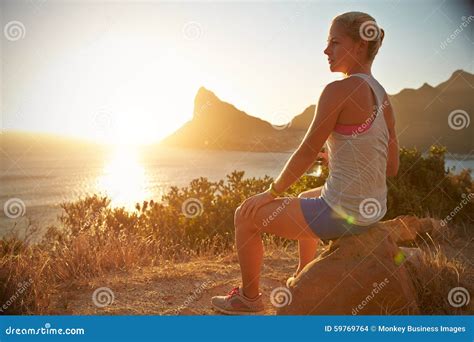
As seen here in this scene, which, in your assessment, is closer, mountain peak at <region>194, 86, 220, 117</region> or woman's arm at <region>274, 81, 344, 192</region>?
woman's arm at <region>274, 81, 344, 192</region>

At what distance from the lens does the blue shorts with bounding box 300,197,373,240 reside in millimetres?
3178

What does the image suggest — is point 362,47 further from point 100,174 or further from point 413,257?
point 100,174

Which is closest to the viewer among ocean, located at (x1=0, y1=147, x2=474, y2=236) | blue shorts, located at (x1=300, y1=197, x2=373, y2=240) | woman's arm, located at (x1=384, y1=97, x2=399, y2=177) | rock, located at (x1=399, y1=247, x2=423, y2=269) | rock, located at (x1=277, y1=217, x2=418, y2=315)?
blue shorts, located at (x1=300, y1=197, x2=373, y2=240)

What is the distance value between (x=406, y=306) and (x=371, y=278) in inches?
14.1

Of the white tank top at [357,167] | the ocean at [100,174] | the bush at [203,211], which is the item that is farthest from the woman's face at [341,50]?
the ocean at [100,174]


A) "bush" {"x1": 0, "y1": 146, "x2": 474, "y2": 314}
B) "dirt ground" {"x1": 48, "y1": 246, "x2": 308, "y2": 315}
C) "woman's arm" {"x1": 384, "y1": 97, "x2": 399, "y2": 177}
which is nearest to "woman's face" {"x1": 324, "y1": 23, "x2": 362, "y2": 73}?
"woman's arm" {"x1": 384, "y1": 97, "x2": 399, "y2": 177}

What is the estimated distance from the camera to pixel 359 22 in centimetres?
309

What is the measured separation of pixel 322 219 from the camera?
3.19 m

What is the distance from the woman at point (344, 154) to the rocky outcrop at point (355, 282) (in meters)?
0.14

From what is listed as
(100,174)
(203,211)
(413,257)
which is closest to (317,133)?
(413,257)

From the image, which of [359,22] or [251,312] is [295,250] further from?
[359,22]

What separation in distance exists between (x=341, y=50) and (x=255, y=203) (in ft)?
3.54

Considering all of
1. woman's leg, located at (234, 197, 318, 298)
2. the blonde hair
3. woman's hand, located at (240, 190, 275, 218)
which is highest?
the blonde hair

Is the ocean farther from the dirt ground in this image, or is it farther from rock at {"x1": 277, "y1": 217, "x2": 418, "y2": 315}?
rock at {"x1": 277, "y1": 217, "x2": 418, "y2": 315}
